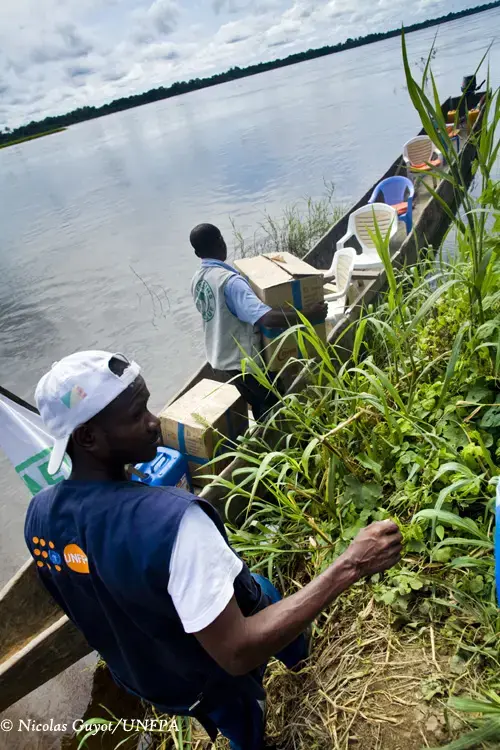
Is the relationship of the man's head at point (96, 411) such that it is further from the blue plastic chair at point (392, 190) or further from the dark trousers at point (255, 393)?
the blue plastic chair at point (392, 190)

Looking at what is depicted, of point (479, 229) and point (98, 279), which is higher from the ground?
point (479, 229)

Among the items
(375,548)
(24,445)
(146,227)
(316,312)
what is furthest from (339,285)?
(146,227)

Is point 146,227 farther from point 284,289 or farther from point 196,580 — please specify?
point 196,580

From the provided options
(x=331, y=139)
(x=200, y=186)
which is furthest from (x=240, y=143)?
(x=200, y=186)

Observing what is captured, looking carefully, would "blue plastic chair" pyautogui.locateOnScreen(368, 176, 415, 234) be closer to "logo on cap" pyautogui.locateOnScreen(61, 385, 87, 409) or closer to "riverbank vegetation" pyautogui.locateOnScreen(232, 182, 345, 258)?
"riverbank vegetation" pyautogui.locateOnScreen(232, 182, 345, 258)

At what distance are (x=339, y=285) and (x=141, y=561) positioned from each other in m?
4.10

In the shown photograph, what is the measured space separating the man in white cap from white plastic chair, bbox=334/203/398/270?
171 inches

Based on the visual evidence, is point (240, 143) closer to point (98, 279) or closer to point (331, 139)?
point (331, 139)

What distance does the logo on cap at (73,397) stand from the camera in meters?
1.08

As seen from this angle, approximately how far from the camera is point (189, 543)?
38.2 inches

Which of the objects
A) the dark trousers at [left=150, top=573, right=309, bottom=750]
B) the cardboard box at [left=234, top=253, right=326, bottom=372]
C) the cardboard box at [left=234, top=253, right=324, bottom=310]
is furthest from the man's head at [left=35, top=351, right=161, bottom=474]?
the cardboard box at [left=234, top=253, right=324, bottom=310]

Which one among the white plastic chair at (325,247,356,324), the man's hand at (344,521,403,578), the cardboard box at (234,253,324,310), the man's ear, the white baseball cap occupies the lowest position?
the white plastic chair at (325,247,356,324)

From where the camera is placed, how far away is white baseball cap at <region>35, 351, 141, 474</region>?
108 cm

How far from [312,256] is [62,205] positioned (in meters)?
16.0
